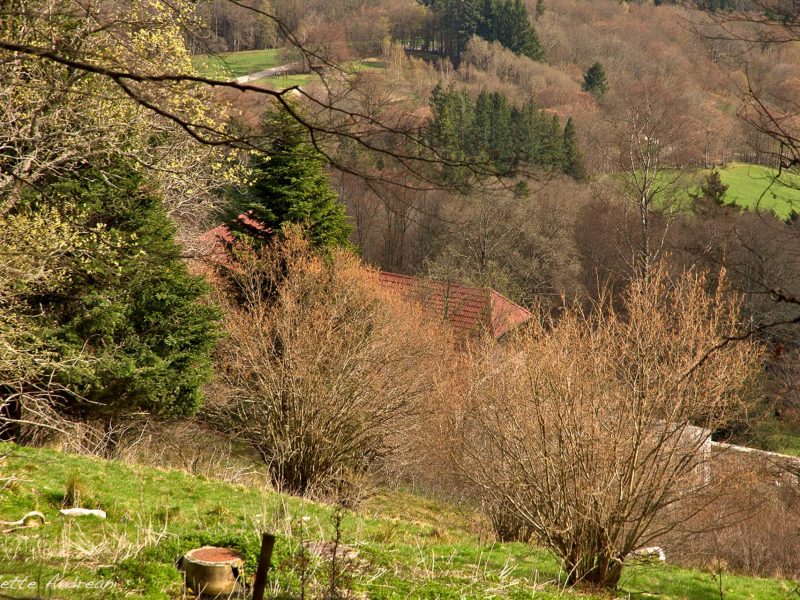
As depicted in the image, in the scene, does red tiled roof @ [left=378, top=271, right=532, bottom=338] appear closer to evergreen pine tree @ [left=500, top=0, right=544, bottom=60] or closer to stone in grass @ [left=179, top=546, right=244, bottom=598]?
stone in grass @ [left=179, top=546, right=244, bottom=598]

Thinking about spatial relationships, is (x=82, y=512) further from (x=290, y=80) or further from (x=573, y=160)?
(x=573, y=160)

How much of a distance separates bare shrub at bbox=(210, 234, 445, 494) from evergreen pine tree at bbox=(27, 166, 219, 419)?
1195 millimetres

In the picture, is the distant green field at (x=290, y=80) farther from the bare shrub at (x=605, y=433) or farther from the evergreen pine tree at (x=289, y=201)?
the bare shrub at (x=605, y=433)

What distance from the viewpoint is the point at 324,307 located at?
1662 cm

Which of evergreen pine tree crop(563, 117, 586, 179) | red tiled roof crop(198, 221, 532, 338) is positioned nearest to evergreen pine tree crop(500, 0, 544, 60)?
evergreen pine tree crop(563, 117, 586, 179)

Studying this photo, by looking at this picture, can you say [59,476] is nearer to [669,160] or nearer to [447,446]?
[447,446]

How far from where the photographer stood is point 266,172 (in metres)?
20.4

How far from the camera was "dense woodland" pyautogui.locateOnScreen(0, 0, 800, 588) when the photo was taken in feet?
15.5

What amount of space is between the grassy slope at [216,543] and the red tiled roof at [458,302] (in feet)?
41.8

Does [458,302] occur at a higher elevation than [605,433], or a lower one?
lower

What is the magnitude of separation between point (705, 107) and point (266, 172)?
103ft

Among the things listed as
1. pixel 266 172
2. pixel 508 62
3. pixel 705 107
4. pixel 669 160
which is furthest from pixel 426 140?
pixel 508 62

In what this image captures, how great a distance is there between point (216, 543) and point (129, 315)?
10.5 metres

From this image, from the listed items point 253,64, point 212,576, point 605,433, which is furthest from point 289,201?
point 212,576
